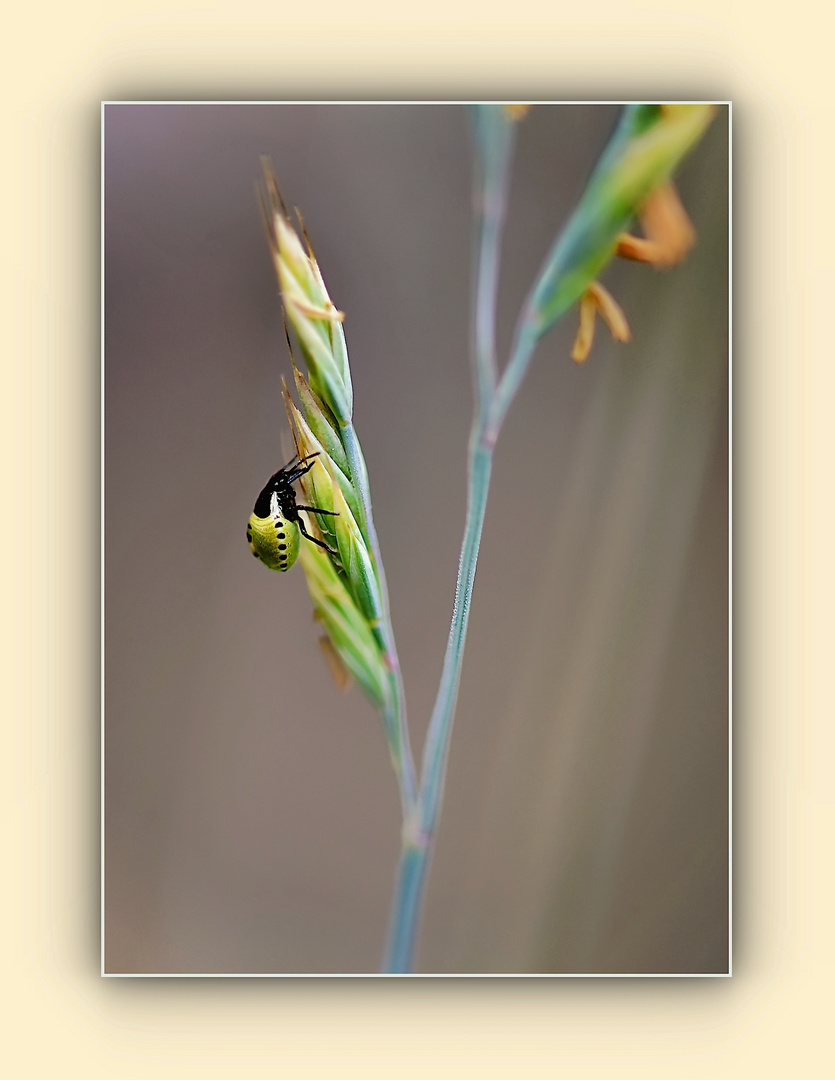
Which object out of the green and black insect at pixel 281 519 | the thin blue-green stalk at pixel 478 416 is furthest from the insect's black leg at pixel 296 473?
the thin blue-green stalk at pixel 478 416

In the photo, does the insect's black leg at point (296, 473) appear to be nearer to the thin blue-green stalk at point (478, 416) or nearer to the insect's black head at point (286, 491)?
the insect's black head at point (286, 491)

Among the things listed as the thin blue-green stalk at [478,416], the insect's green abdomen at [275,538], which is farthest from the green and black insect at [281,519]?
the thin blue-green stalk at [478,416]

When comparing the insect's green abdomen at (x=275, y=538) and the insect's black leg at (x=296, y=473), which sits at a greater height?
the insect's black leg at (x=296, y=473)

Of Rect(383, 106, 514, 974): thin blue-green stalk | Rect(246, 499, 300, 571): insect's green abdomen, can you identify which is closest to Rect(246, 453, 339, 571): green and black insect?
Rect(246, 499, 300, 571): insect's green abdomen

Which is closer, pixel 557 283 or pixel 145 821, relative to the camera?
pixel 557 283

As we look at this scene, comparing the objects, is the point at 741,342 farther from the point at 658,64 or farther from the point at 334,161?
the point at 334,161

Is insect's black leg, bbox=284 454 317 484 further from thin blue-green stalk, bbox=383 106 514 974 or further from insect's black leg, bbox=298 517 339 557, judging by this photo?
thin blue-green stalk, bbox=383 106 514 974

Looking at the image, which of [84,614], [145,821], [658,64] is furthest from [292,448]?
[658,64]
